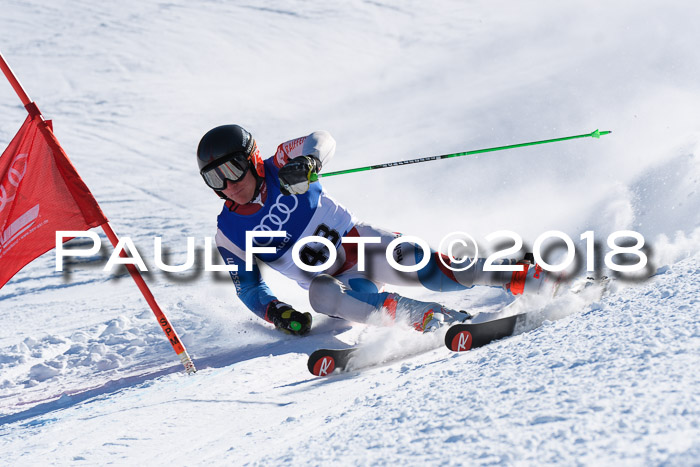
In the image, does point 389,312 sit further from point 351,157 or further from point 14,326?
point 351,157

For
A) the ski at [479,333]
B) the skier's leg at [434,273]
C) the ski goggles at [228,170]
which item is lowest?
the ski at [479,333]

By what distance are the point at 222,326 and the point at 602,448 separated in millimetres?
3916

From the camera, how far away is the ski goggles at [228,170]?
3633 mm

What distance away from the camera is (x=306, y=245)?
3.97 meters

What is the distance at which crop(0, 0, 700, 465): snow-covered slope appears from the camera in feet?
5.00

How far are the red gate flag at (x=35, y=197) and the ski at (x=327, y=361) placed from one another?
1747mm

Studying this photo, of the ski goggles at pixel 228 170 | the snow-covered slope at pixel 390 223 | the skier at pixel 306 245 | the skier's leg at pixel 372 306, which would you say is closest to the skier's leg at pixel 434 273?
the skier at pixel 306 245

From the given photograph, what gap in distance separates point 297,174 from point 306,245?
601mm

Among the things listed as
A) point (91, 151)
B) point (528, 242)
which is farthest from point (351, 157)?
point (528, 242)

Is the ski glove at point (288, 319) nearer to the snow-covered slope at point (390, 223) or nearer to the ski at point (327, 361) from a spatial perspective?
the snow-covered slope at point (390, 223)

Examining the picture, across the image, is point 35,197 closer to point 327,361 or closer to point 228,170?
point 228,170

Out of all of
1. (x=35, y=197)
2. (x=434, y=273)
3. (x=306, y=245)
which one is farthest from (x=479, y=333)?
(x=35, y=197)

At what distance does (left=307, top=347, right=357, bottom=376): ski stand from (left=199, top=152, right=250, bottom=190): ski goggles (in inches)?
45.3

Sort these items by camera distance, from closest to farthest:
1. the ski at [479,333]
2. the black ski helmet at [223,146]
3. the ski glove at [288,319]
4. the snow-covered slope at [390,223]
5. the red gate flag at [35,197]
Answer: the snow-covered slope at [390,223]
the ski at [479,333]
the black ski helmet at [223,146]
the ski glove at [288,319]
the red gate flag at [35,197]
